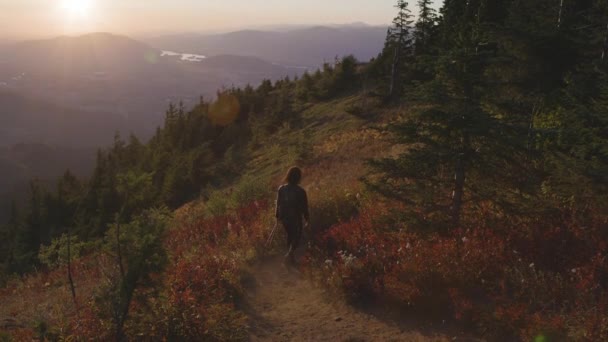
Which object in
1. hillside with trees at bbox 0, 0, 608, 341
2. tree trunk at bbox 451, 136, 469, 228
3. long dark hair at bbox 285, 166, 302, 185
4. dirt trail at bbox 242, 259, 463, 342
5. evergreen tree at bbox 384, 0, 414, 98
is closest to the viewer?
hillside with trees at bbox 0, 0, 608, 341

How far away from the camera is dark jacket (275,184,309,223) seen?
30.8 feet

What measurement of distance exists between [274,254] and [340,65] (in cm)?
3958

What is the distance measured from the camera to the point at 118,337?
17.8 ft

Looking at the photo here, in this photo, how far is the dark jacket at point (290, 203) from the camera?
9.38m

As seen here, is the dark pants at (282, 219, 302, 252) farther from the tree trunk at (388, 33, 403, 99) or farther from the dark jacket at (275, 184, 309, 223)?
the tree trunk at (388, 33, 403, 99)

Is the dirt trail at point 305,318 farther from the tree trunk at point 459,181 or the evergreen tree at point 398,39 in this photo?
the evergreen tree at point 398,39

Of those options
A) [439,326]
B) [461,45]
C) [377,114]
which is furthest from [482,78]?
[377,114]

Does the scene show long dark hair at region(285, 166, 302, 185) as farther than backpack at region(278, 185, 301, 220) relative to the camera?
Yes

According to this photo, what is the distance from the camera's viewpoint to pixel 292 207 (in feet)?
30.8

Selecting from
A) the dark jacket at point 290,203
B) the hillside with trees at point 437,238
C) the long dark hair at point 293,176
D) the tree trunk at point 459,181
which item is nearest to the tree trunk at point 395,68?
the hillside with trees at point 437,238

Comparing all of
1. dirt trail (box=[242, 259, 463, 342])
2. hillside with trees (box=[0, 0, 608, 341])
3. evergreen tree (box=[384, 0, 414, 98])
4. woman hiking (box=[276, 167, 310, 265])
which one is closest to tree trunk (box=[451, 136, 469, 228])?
hillside with trees (box=[0, 0, 608, 341])

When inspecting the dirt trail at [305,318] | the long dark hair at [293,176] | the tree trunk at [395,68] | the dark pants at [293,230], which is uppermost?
the tree trunk at [395,68]

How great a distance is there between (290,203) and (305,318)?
2.81 m

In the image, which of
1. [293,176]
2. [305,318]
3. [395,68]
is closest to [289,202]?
[293,176]
